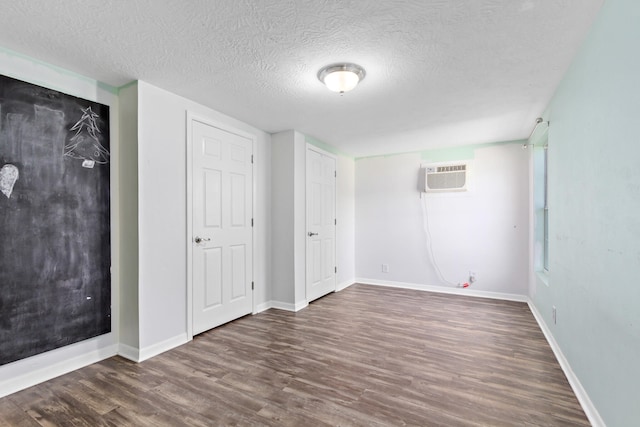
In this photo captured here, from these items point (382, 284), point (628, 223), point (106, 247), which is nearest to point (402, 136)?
point (382, 284)

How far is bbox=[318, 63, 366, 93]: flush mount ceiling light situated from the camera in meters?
2.20

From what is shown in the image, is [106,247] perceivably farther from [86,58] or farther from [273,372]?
[273,372]

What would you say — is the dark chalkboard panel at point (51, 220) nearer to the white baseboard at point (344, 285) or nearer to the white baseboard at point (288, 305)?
the white baseboard at point (288, 305)

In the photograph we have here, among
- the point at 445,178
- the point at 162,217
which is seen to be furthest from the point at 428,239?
the point at 162,217

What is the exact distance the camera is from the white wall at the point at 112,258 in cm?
201

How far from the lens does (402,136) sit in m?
4.10

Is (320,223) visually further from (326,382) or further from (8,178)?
(8,178)

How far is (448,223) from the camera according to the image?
4711 millimetres

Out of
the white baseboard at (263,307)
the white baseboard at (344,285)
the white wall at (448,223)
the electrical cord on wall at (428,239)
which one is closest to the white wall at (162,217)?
the white baseboard at (263,307)

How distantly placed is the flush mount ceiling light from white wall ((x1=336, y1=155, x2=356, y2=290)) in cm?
267

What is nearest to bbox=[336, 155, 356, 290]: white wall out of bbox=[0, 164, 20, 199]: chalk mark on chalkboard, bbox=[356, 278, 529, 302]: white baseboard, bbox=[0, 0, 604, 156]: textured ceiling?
bbox=[356, 278, 529, 302]: white baseboard

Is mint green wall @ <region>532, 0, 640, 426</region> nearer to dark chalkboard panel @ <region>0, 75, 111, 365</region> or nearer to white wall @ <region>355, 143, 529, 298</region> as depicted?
white wall @ <region>355, 143, 529, 298</region>

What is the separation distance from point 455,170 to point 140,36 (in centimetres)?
419

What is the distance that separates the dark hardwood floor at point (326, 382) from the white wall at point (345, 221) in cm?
185
